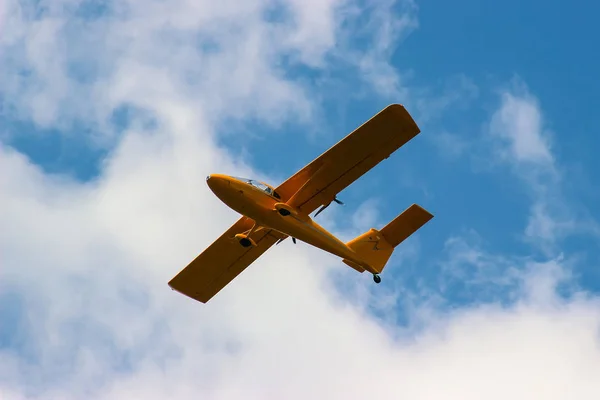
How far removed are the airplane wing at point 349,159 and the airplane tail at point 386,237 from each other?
10.1 feet

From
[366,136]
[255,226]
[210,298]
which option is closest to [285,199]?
[255,226]

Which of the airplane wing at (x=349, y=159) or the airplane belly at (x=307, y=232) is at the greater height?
the airplane wing at (x=349, y=159)

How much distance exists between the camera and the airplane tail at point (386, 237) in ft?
109

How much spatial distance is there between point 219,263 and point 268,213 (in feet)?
14.2

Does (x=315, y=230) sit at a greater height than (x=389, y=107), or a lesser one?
lesser

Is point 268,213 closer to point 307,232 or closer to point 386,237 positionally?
point 307,232

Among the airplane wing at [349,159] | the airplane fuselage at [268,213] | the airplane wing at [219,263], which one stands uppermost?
the airplane wing at [349,159]

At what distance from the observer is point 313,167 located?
30.4 meters

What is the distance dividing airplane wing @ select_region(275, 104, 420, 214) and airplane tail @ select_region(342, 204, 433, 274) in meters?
3.08

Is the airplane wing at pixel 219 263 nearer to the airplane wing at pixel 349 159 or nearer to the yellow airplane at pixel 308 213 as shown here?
the yellow airplane at pixel 308 213

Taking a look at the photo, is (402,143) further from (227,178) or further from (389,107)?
(227,178)

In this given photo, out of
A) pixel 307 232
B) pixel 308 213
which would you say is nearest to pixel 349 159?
pixel 308 213

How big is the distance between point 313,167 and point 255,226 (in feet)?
9.39

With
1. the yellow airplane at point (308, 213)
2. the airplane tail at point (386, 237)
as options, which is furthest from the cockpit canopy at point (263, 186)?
the airplane tail at point (386, 237)
